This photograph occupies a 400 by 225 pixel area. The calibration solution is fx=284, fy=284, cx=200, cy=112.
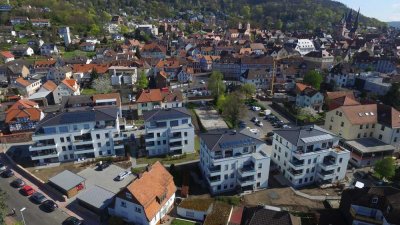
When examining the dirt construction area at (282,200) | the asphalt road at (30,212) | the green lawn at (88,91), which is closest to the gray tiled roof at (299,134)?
the dirt construction area at (282,200)

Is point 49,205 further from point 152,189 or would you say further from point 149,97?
point 149,97

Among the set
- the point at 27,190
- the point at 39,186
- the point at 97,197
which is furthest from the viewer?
the point at 39,186

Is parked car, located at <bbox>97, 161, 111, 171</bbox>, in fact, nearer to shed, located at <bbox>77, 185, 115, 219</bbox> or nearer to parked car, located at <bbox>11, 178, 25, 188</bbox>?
shed, located at <bbox>77, 185, 115, 219</bbox>

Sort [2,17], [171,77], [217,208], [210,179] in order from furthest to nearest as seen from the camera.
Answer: [2,17] → [171,77] → [210,179] → [217,208]

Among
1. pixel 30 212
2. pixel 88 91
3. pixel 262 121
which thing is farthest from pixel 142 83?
pixel 30 212

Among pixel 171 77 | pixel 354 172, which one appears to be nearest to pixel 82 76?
pixel 171 77

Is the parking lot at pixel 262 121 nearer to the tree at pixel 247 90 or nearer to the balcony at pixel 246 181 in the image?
the tree at pixel 247 90

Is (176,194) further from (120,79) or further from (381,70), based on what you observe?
(381,70)
